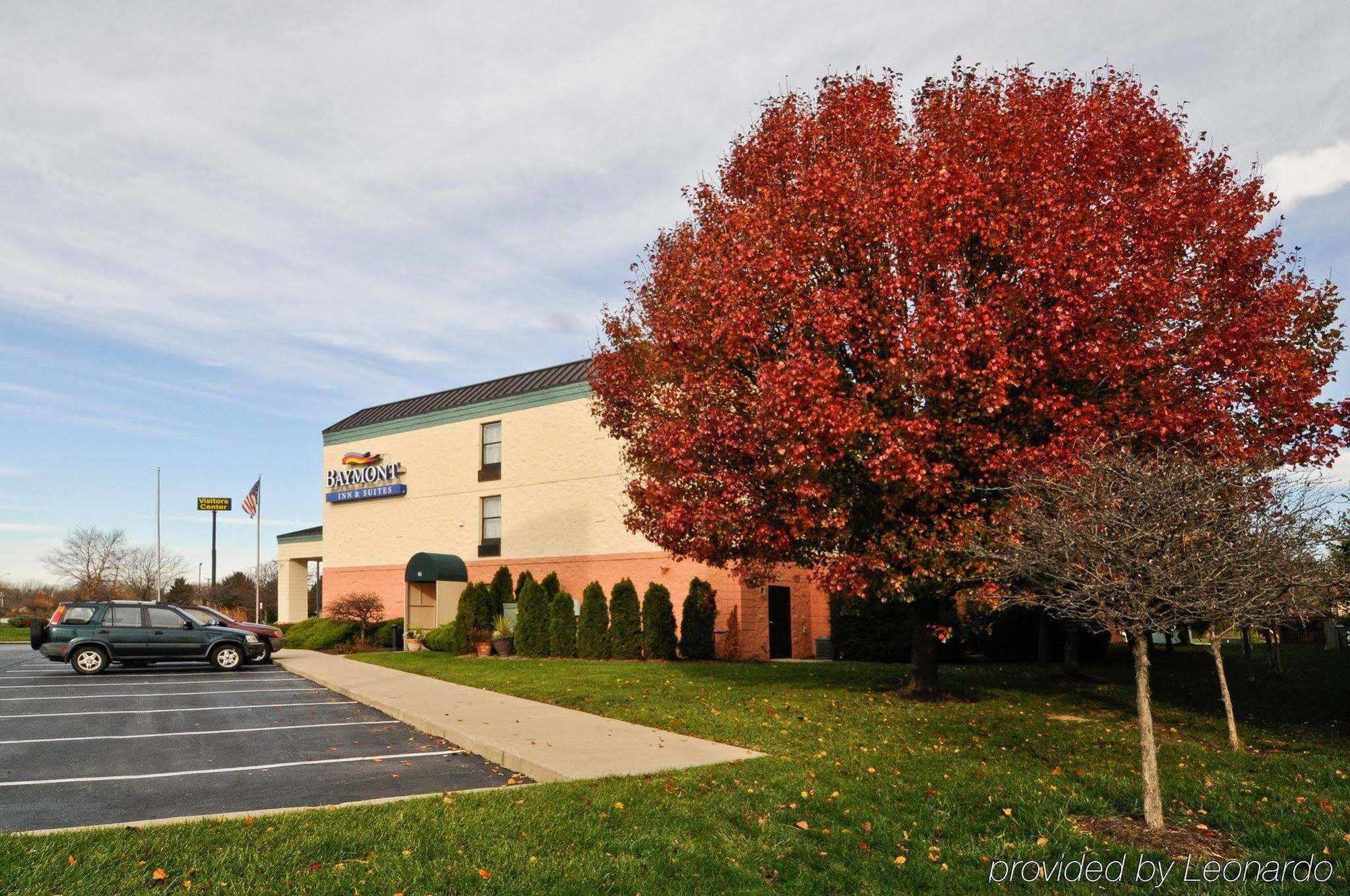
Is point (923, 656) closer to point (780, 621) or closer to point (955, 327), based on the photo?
point (955, 327)

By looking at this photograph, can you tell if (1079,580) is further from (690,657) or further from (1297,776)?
(690,657)

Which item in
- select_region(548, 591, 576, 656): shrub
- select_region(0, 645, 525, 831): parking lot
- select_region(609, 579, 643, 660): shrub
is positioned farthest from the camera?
select_region(548, 591, 576, 656): shrub

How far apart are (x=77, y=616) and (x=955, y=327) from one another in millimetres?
21011

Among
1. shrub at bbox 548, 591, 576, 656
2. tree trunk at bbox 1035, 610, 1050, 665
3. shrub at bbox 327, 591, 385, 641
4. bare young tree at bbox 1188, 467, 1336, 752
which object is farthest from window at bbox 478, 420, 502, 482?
bare young tree at bbox 1188, 467, 1336, 752

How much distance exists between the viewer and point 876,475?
12.2 m

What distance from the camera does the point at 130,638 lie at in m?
22.5

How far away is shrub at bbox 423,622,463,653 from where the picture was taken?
29281 millimetres

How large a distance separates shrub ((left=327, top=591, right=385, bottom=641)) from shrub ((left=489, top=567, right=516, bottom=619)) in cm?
580

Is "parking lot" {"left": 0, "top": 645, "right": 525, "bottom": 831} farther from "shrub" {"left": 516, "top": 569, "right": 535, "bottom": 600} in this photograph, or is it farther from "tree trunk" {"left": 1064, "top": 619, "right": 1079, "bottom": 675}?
"tree trunk" {"left": 1064, "top": 619, "right": 1079, "bottom": 675}

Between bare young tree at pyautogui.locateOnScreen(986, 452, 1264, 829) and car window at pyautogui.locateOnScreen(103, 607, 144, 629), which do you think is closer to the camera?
bare young tree at pyautogui.locateOnScreen(986, 452, 1264, 829)

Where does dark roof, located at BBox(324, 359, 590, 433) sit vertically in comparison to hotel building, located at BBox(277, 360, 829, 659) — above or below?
above

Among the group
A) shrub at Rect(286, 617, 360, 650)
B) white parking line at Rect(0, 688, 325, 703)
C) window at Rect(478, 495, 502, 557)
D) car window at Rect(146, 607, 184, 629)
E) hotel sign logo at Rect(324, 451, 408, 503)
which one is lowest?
shrub at Rect(286, 617, 360, 650)

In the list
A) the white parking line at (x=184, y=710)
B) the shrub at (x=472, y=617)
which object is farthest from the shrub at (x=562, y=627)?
the white parking line at (x=184, y=710)

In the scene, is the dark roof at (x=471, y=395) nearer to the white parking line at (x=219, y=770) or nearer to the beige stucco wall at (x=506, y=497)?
the beige stucco wall at (x=506, y=497)
